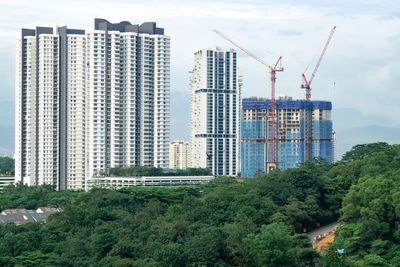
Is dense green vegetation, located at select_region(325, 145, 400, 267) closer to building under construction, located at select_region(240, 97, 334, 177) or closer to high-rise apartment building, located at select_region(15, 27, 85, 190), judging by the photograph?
high-rise apartment building, located at select_region(15, 27, 85, 190)

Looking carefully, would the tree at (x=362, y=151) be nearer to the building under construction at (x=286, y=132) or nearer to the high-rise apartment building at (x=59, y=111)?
the building under construction at (x=286, y=132)

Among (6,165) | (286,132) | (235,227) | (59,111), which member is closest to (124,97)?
(59,111)

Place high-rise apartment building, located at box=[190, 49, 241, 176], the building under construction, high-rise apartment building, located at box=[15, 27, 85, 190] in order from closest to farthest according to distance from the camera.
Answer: high-rise apartment building, located at box=[15, 27, 85, 190], the building under construction, high-rise apartment building, located at box=[190, 49, 241, 176]

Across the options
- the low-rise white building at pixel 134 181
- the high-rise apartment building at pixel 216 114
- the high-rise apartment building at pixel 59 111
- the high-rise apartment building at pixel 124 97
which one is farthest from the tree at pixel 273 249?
the high-rise apartment building at pixel 216 114

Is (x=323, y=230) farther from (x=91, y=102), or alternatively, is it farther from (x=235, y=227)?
(x=91, y=102)

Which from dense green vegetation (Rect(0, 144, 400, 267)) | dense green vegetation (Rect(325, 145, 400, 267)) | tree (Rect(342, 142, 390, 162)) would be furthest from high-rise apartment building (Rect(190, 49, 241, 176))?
dense green vegetation (Rect(325, 145, 400, 267))

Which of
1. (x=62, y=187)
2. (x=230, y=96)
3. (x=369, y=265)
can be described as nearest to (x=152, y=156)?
(x=62, y=187)
